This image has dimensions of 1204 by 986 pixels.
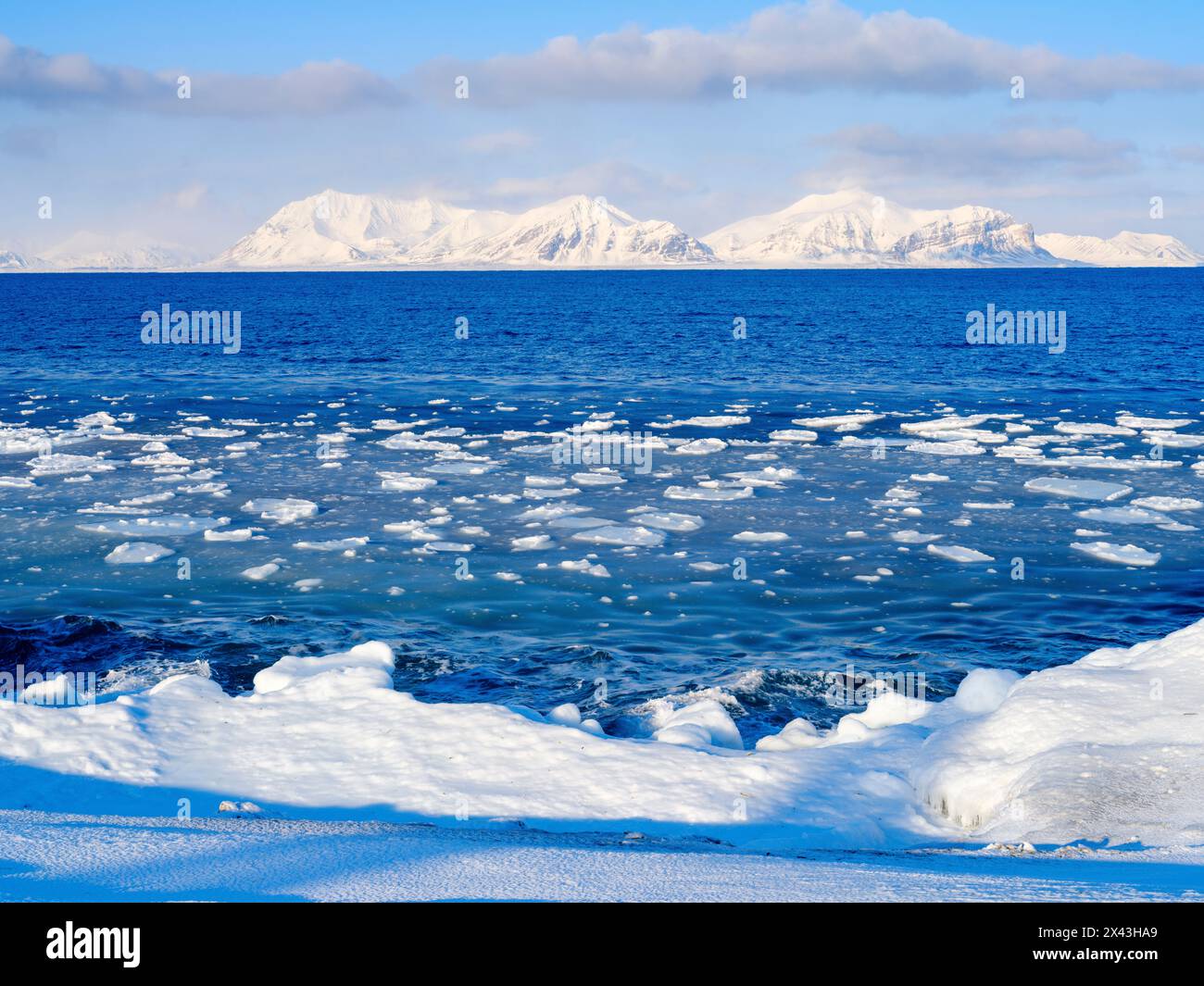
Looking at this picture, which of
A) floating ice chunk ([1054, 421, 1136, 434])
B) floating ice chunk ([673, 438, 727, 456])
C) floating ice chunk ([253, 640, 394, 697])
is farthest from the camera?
floating ice chunk ([1054, 421, 1136, 434])

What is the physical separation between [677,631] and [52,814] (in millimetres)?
7017

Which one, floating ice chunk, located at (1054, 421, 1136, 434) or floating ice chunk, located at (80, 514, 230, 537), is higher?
floating ice chunk, located at (1054, 421, 1136, 434)

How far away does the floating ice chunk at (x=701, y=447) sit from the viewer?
2178 centimetres

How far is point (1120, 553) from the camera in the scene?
14141 millimetres

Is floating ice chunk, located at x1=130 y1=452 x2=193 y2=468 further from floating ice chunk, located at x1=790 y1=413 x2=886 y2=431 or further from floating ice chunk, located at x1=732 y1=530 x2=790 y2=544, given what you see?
floating ice chunk, located at x1=790 y1=413 x2=886 y2=431

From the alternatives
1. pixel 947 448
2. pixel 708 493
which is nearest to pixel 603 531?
pixel 708 493

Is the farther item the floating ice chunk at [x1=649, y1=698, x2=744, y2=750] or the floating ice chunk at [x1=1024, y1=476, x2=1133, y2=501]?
the floating ice chunk at [x1=1024, y1=476, x2=1133, y2=501]

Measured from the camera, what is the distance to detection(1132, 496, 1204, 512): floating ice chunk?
16391mm

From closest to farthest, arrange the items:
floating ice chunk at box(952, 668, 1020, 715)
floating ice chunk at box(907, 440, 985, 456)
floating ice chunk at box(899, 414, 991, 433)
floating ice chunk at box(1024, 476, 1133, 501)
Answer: floating ice chunk at box(952, 668, 1020, 715) < floating ice chunk at box(1024, 476, 1133, 501) < floating ice chunk at box(907, 440, 985, 456) < floating ice chunk at box(899, 414, 991, 433)

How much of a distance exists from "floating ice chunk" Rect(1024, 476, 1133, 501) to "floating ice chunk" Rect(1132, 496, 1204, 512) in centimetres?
42

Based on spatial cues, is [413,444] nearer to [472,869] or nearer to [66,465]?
[66,465]

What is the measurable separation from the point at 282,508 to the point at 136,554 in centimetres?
285

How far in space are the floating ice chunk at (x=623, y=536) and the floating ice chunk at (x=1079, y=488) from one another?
23.7 feet

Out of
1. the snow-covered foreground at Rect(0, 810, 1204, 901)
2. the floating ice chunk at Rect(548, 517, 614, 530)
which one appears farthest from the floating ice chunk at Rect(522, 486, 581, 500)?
the snow-covered foreground at Rect(0, 810, 1204, 901)
